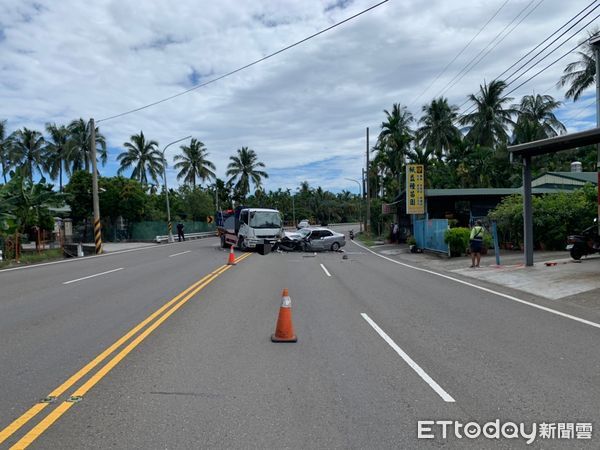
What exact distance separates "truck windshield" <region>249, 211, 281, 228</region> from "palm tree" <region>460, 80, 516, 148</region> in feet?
98.5

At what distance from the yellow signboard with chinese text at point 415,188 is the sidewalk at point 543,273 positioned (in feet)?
26.1

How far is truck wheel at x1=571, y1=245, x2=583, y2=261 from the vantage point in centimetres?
1719

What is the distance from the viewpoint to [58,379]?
219 inches

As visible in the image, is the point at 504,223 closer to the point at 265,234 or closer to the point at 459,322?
the point at 265,234

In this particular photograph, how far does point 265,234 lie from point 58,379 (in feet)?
79.3

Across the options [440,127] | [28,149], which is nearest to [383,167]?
[440,127]

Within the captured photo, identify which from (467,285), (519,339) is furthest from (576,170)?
(519,339)

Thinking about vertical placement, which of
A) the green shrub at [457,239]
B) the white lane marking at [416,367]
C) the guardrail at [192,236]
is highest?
the green shrub at [457,239]

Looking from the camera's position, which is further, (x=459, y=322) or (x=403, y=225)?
(x=403, y=225)

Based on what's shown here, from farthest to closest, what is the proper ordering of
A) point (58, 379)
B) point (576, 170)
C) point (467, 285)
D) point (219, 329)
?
point (576, 170), point (467, 285), point (219, 329), point (58, 379)

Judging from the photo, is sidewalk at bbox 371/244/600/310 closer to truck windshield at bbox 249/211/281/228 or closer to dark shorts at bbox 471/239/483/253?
dark shorts at bbox 471/239/483/253

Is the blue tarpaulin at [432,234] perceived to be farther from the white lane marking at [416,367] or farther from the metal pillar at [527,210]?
the white lane marking at [416,367]

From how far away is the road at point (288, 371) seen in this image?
4.24m

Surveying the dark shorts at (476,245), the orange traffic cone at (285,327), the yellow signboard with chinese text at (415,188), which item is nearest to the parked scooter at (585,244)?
the dark shorts at (476,245)
